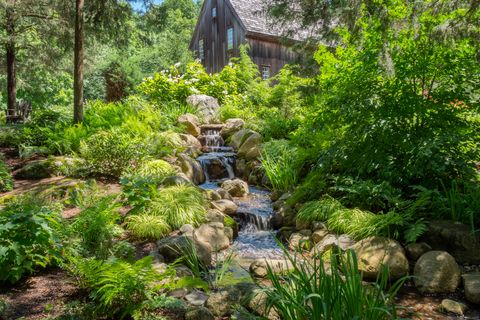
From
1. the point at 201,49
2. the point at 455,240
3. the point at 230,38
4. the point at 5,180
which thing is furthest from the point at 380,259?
the point at 201,49

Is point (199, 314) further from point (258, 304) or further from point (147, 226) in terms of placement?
point (147, 226)

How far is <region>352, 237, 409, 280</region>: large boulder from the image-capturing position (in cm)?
489

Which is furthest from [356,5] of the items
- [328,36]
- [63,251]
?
[63,251]

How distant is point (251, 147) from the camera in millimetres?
10359

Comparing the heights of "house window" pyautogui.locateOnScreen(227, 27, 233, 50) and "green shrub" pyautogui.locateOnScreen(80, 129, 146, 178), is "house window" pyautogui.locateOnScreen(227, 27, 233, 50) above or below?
above

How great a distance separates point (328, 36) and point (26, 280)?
8543 millimetres

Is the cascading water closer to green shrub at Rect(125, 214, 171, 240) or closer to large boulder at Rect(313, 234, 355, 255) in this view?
large boulder at Rect(313, 234, 355, 255)

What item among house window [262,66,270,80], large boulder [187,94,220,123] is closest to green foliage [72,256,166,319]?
large boulder [187,94,220,123]

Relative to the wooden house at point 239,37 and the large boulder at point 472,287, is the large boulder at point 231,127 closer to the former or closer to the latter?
the large boulder at point 472,287

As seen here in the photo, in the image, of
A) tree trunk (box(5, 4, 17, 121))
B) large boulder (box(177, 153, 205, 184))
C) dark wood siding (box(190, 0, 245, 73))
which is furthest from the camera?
dark wood siding (box(190, 0, 245, 73))

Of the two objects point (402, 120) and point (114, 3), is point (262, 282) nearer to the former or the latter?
point (402, 120)

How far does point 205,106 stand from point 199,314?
10.8 meters

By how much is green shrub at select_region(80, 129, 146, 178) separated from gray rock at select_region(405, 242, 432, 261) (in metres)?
5.51

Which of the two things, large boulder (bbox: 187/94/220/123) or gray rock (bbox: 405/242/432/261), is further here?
large boulder (bbox: 187/94/220/123)
